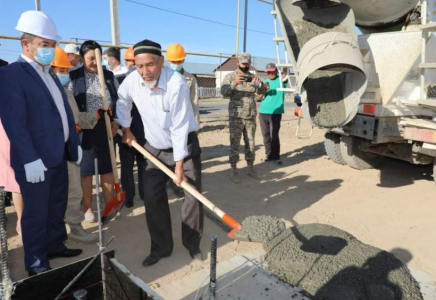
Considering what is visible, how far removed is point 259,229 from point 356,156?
364 centimetres

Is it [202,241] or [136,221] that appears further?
[136,221]

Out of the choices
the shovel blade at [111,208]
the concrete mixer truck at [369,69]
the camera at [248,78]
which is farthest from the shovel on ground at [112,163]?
the camera at [248,78]

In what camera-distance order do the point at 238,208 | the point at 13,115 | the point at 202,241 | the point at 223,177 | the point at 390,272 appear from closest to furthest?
the point at 13,115, the point at 390,272, the point at 202,241, the point at 238,208, the point at 223,177

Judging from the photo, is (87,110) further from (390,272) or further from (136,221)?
(390,272)

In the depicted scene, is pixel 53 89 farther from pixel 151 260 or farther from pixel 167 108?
pixel 151 260

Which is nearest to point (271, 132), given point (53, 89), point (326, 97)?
point (326, 97)

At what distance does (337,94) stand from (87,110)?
2.87 m

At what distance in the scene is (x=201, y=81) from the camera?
3142 cm

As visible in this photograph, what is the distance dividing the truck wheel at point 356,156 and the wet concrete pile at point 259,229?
3.09 meters

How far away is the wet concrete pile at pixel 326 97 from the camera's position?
4.09 metres

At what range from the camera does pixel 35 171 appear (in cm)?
227

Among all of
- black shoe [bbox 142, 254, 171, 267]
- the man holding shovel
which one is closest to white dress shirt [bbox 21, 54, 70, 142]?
the man holding shovel

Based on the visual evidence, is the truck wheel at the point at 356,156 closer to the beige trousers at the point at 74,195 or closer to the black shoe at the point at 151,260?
the black shoe at the point at 151,260

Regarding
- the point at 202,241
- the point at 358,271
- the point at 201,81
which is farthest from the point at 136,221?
the point at 201,81
